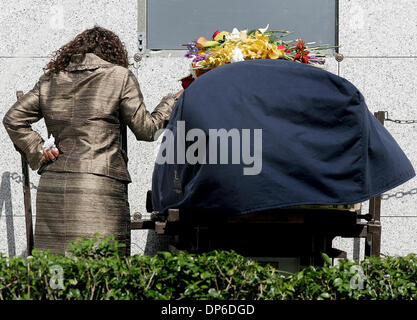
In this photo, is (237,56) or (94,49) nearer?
(237,56)

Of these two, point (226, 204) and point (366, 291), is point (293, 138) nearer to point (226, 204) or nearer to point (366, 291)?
point (226, 204)

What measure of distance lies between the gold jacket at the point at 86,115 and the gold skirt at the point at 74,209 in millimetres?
64

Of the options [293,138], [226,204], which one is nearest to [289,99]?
[293,138]

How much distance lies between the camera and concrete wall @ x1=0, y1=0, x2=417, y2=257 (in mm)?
6035

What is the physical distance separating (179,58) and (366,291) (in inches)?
146

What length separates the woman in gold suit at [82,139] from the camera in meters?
4.38

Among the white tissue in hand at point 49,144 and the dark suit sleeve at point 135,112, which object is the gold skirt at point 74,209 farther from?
the dark suit sleeve at point 135,112

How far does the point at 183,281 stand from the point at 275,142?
3.35ft

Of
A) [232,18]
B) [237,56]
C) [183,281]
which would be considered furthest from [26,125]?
[232,18]

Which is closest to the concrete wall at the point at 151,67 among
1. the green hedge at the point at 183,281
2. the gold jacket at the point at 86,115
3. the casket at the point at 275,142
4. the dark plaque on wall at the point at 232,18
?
the dark plaque on wall at the point at 232,18

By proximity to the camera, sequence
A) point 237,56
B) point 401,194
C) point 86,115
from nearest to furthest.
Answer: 1. point 237,56
2. point 86,115
3. point 401,194

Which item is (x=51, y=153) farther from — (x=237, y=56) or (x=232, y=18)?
(x=232, y=18)

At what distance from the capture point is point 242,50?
4352mm

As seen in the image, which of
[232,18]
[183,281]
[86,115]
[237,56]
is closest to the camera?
[183,281]
